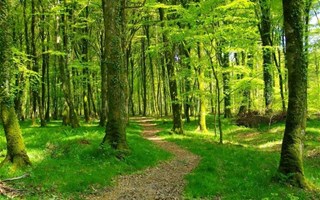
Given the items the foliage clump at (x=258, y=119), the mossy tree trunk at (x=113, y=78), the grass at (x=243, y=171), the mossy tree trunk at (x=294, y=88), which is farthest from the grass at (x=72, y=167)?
the foliage clump at (x=258, y=119)

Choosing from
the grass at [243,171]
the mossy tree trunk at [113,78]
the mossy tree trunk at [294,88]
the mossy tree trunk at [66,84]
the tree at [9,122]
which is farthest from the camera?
the mossy tree trunk at [66,84]

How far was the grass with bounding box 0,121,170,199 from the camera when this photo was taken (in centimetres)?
977

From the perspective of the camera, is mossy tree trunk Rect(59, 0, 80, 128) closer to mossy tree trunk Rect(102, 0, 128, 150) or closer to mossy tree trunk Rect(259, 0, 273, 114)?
mossy tree trunk Rect(102, 0, 128, 150)

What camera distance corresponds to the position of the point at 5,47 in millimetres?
11781

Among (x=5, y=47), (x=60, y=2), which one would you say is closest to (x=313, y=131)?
(x=5, y=47)

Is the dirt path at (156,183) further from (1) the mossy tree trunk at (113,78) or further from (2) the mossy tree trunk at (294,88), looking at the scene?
(2) the mossy tree trunk at (294,88)

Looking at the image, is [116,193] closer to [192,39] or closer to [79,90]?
[192,39]

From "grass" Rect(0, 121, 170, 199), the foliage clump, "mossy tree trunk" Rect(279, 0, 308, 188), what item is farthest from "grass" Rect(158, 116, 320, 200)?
the foliage clump

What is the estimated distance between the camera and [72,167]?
12.2 meters

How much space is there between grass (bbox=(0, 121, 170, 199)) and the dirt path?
506 mm

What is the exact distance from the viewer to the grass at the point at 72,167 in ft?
32.0

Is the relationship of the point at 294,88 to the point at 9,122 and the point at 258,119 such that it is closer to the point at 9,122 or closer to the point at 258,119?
the point at 9,122

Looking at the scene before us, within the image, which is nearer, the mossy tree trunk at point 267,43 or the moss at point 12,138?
the moss at point 12,138

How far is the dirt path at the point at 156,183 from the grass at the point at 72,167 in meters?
0.51
